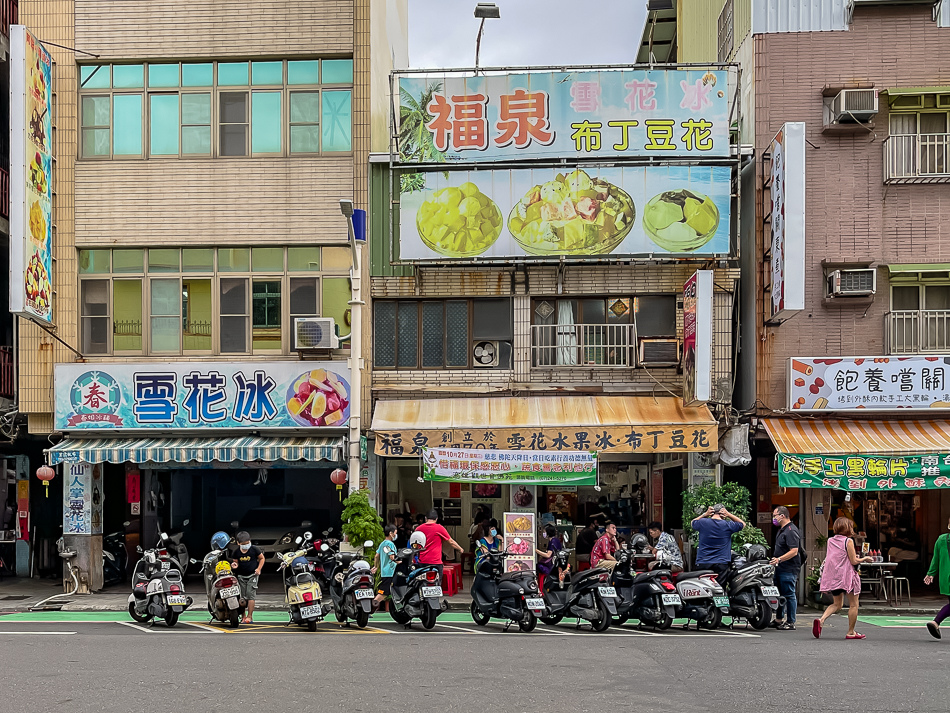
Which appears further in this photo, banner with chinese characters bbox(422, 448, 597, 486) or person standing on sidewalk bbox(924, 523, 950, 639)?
banner with chinese characters bbox(422, 448, 597, 486)

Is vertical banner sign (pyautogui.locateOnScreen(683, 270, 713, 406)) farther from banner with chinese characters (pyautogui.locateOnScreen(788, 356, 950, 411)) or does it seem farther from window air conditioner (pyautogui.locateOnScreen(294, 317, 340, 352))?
window air conditioner (pyautogui.locateOnScreen(294, 317, 340, 352))

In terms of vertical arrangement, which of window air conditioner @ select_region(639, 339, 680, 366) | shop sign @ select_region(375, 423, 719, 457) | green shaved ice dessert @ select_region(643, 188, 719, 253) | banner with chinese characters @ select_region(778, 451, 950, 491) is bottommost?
banner with chinese characters @ select_region(778, 451, 950, 491)

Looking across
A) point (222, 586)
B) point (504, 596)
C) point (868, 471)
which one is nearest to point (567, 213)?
point (868, 471)

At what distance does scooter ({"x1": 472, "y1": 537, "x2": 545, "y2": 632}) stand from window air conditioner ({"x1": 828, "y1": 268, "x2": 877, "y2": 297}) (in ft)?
27.1

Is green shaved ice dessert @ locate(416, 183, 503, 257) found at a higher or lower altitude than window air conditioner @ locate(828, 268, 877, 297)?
higher

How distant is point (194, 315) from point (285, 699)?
1206 centimetres

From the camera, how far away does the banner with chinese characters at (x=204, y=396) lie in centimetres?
1900

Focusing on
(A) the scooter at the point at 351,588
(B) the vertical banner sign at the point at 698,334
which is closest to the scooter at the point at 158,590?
(A) the scooter at the point at 351,588

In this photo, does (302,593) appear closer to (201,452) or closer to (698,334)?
(201,452)

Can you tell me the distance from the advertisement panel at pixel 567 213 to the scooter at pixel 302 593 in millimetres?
6894

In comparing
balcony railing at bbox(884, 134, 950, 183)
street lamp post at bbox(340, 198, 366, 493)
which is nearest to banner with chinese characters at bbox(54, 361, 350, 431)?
street lamp post at bbox(340, 198, 366, 493)

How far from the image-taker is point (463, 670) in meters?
10.4

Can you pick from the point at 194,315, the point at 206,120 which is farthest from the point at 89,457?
the point at 206,120

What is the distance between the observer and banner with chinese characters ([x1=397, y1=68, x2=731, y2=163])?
62.2 ft
